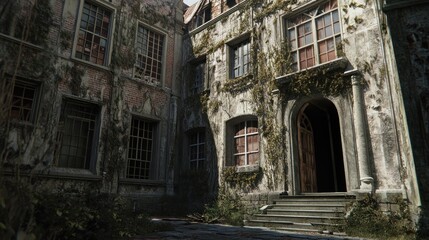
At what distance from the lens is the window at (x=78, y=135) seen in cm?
917

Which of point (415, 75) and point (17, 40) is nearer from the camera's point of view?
point (415, 75)

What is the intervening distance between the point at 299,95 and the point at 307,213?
3.41 m

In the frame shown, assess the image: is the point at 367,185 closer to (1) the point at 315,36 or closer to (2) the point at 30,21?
(1) the point at 315,36

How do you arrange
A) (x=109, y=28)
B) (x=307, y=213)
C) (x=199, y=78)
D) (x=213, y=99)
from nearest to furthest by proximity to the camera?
(x=307, y=213) < (x=109, y=28) < (x=213, y=99) < (x=199, y=78)

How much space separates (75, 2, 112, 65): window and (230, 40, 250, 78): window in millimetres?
4704

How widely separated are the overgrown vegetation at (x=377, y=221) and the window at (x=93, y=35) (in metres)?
9.08

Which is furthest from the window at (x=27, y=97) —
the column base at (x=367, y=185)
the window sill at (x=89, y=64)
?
the column base at (x=367, y=185)

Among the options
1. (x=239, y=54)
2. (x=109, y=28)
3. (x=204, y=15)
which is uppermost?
(x=204, y=15)

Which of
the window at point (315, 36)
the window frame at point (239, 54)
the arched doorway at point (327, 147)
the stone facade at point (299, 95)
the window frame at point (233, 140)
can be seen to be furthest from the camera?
the window frame at point (239, 54)

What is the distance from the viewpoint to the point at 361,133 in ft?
24.0

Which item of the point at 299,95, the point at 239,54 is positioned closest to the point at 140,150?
the point at 239,54

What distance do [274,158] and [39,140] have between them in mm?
6859

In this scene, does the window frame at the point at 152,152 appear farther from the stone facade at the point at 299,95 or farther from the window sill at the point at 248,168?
the window sill at the point at 248,168

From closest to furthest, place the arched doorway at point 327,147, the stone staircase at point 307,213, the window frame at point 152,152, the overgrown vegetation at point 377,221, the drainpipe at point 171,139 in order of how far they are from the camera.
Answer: the overgrown vegetation at point 377,221
the stone staircase at point 307,213
the arched doorway at point 327,147
the window frame at point 152,152
the drainpipe at point 171,139
